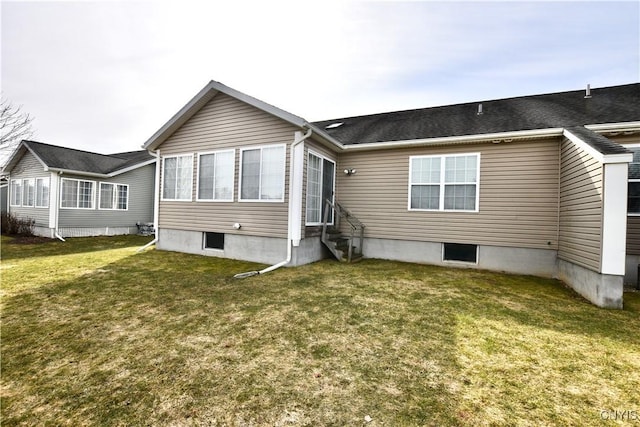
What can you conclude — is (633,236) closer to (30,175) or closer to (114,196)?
(114,196)

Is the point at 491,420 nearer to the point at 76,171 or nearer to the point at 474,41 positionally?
the point at 474,41

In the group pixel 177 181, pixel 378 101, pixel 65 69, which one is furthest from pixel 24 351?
pixel 378 101

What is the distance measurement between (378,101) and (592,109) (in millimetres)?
11455

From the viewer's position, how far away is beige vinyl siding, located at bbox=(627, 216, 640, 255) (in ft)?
21.0

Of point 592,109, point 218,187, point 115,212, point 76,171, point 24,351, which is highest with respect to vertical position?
point 592,109

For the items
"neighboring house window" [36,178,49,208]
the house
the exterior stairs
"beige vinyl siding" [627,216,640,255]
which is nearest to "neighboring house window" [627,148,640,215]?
the house

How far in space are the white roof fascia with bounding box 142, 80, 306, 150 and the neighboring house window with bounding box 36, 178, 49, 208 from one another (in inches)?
307

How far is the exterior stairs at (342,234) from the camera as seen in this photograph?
8.52 meters

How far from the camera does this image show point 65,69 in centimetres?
1377

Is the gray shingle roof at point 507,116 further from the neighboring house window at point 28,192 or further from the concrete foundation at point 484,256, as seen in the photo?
the neighboring house window at point 28,192

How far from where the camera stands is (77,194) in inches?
543

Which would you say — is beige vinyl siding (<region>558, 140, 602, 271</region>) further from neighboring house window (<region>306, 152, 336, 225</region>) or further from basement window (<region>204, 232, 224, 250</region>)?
basement window (<region>204, 232, 224, 250</region>)

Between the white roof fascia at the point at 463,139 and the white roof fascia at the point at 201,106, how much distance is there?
A: 2.47m

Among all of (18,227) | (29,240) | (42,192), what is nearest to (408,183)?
(29,240)
